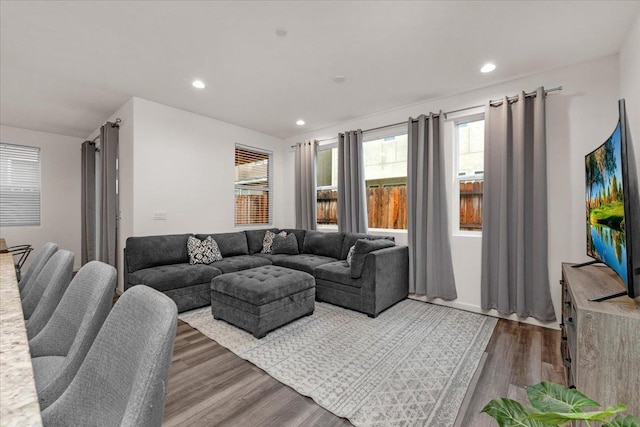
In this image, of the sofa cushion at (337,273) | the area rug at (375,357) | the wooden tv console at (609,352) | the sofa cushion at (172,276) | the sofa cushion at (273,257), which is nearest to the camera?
the wooden tv console at (609,352)

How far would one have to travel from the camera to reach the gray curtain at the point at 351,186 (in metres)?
4.31

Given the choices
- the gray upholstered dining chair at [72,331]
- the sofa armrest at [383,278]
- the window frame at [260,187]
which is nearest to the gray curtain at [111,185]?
the window frame at [260,187]

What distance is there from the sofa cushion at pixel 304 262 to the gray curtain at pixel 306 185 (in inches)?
34.1

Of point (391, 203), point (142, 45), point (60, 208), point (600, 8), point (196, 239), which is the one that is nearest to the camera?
point (600, 8)

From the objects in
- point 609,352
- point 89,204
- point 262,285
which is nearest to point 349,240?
point 262,285

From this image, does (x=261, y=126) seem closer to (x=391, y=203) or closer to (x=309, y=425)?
(x=391, y=203)

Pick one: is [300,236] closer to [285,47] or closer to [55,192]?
[285,47]

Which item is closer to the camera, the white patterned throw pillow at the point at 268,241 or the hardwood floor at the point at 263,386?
the hardwood floor at the point at 263,386

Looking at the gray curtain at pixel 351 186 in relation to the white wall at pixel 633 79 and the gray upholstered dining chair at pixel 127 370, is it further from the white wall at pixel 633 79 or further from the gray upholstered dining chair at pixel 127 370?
the gray upholstered dining chair at pixel 127 370

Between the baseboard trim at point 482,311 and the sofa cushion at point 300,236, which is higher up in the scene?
the sofa cushion at point 300,236

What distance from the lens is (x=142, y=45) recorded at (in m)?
2.50

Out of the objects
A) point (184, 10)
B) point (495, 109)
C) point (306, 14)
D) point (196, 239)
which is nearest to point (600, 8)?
point (495, 109)

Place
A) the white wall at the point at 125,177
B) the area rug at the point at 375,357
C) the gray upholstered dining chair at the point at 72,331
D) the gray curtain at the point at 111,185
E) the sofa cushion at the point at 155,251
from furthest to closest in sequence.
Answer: the gray curtain at the point at 111,185
the white wall at the point at 125,177
the sofa cushion at the point at 155,251
the area rug at the point at 375,357
the gray upholstered dining chair at the point at 72,331

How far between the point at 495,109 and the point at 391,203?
66.9 inches
